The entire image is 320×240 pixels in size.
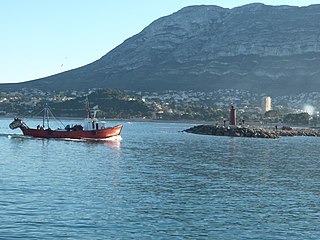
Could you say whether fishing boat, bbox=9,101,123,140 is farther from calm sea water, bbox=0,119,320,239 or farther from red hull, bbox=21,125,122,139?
calm sea water, bbox=0,119,320,239

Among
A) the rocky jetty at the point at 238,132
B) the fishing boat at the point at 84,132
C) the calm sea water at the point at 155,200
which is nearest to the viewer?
the calm sea water at the point at 155,200

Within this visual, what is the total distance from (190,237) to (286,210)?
10.1m

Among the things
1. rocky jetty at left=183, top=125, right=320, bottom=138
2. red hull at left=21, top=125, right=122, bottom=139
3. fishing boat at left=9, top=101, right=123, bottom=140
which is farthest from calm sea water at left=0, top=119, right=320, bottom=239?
rocky jetty at left=183, top=125, right=320, bottom=138

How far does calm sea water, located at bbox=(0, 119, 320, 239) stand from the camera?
97.6ft

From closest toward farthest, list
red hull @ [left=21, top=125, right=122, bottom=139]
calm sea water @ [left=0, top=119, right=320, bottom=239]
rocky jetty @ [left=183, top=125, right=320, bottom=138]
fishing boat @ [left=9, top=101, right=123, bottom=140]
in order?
calm sea water @ [left=0, top=119, right=320, bottom=239] → red hull @ [left=21, top=125, right=122, bottom=139] → fishing boat @ [left=9, top=101, right=123, bottom=140] → rocky jetty @ [left=183, top=125, right=320, bottom=138]

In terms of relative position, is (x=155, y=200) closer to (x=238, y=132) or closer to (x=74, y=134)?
(x=74, y=134)

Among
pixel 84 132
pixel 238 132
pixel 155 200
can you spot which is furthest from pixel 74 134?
pixel 155 200

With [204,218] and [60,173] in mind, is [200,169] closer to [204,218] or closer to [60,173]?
[60,173]

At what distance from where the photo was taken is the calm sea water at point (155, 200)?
29.7 m

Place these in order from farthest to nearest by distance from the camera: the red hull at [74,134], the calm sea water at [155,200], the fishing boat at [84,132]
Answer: the fishing boat at [84,132] < the red hull at [74,134] < the calm sea water at [155,200]

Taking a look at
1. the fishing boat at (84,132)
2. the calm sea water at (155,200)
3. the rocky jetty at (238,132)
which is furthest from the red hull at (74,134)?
the rocky jetty at (238,132)

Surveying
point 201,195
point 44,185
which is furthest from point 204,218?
point 44,185

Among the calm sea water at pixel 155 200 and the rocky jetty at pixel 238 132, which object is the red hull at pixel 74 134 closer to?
the calm sea water at pixel 155 200

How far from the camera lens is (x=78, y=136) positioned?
108m
